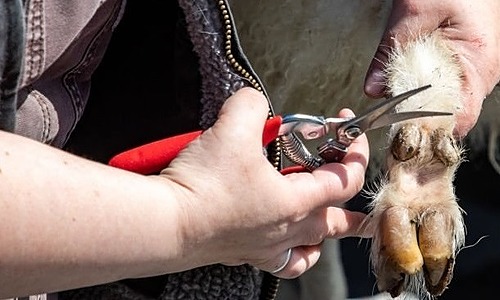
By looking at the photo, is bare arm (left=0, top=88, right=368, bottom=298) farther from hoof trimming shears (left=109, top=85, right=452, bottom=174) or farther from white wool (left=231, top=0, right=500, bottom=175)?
white wool (left=231, top=0, right=500, bottom=175)

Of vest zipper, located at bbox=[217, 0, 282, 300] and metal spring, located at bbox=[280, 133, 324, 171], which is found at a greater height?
vest zipper, located at bbox=[217, 0, 282, 300]

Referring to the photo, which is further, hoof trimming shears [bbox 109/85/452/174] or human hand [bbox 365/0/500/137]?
human hand [bbox 365/0/500/137]

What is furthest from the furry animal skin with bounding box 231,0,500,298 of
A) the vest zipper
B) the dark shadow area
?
the dark shadow area

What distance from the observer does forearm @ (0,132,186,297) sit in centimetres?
55

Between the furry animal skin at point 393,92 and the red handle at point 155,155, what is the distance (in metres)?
0.17

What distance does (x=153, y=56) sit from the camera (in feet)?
2.95

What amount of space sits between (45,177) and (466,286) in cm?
119

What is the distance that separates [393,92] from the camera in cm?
96

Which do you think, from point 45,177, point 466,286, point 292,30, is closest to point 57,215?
point 45,177

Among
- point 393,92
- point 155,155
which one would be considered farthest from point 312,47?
point 155,155

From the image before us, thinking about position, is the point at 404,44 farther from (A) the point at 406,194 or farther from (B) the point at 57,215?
(B) the point at 57,215

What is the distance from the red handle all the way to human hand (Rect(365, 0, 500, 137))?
26cm

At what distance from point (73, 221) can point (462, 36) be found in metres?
0.57

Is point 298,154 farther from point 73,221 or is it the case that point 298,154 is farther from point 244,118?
point 73,221
